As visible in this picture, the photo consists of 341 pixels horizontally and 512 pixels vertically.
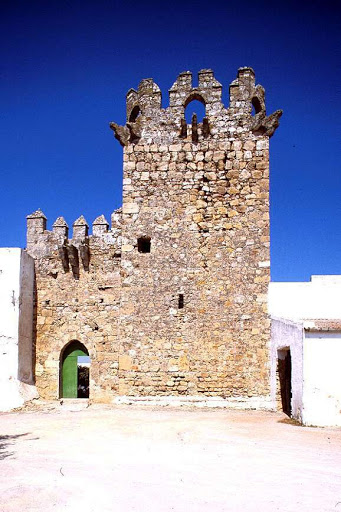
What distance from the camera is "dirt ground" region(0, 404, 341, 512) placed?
5.16 meters

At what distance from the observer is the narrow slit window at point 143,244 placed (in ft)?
43.7

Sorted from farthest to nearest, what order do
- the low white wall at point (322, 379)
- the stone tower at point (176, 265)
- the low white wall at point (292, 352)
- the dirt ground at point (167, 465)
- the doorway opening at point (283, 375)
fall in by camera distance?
the stone tower at point (176, 265) < the doorway opening at point (283, 375) < the low white wall at point (292, 352) < the low white wall at point (322, 379) < the dirt ground at point (167, 465)

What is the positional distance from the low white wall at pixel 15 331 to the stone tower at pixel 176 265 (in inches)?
19.7

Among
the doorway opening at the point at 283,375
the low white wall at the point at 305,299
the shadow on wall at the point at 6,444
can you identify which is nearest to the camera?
the shadow on wall at the point at 6,444

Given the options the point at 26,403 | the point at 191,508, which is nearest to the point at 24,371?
the point at 26,403

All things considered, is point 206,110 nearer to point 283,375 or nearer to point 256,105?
point 256,105

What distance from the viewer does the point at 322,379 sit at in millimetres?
9695

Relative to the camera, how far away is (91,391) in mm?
13211

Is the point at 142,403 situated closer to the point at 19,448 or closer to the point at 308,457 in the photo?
the point at 19,448

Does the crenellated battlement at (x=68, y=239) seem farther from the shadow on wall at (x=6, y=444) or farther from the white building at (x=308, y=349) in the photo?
the shadow on wall at (x=6, y=444)

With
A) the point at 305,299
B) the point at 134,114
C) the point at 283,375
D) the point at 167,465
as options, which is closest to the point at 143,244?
the point at 134,114

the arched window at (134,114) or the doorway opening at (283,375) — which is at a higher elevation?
the arched window at (134,114)

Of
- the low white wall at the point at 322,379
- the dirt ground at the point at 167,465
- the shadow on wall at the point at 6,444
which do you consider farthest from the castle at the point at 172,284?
the shadow on wall at the point at 6,444

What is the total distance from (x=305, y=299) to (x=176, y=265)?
322cm
